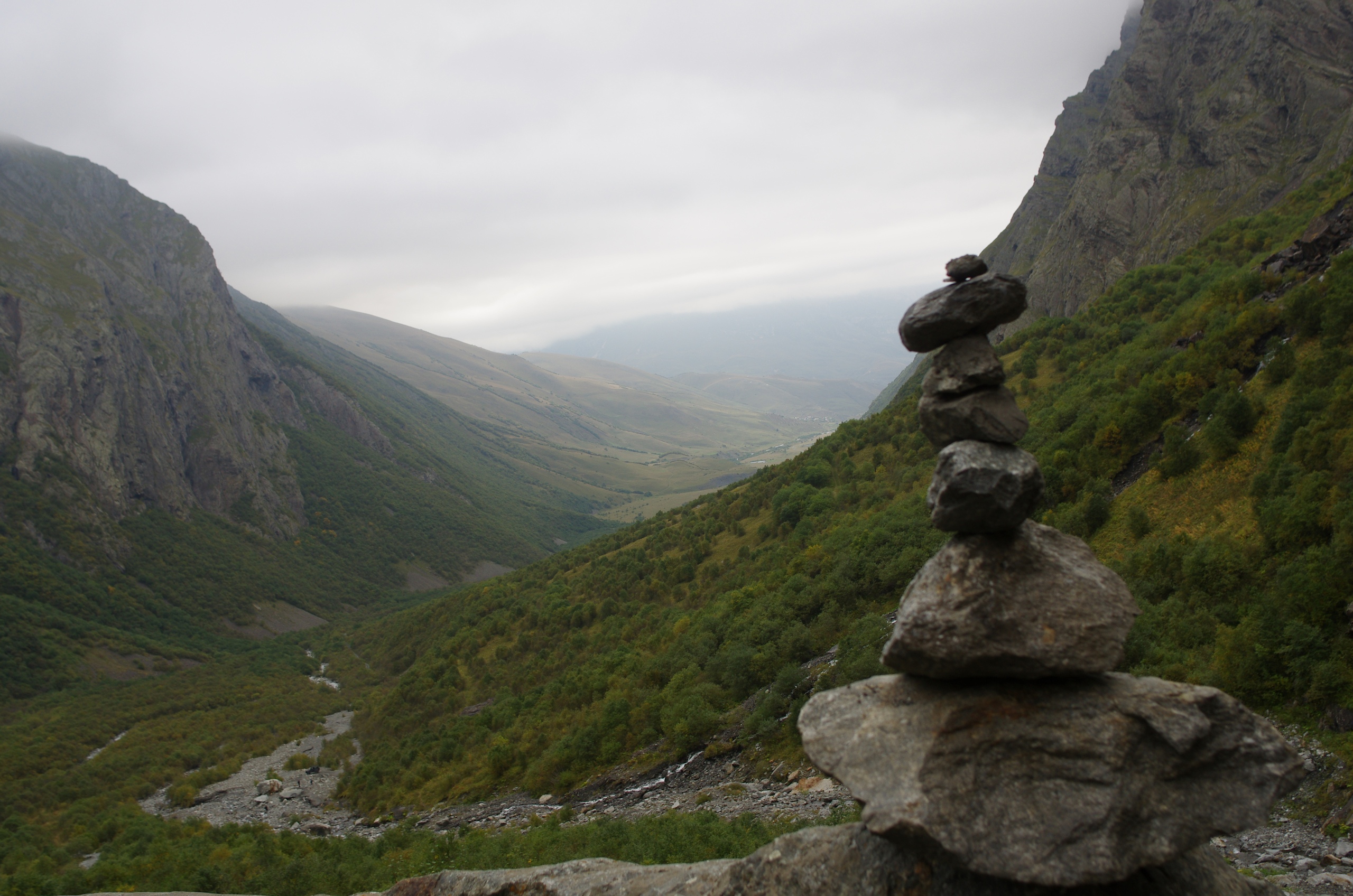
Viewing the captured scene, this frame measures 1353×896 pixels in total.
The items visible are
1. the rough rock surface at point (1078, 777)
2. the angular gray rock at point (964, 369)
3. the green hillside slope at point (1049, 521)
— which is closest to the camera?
the rough rock surface at point (1078, 777)

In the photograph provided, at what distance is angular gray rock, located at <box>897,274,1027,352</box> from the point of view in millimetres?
10336

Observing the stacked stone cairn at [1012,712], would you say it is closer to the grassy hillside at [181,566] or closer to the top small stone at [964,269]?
the top small stone at [964,269]

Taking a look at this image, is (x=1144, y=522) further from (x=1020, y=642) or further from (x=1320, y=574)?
(x=1020, y=642)

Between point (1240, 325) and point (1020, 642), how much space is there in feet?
96.5

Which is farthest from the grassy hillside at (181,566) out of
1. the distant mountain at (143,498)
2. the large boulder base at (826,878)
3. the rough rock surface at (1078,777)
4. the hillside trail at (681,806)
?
the rough rock surface at (1078,777)

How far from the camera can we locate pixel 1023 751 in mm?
8312

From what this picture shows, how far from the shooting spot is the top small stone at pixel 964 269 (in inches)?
423

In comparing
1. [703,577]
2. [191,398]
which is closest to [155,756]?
[703,577]

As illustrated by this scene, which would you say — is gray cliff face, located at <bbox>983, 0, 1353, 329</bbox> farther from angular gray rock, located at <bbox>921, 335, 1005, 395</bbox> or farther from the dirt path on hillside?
the dirt path on hillside

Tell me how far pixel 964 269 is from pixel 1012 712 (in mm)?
7104

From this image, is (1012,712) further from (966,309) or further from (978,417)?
(966,309)

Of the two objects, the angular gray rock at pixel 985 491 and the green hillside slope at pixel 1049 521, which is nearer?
the angular gray rock at pixel 985 491

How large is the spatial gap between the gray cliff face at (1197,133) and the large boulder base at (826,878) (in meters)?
95.8

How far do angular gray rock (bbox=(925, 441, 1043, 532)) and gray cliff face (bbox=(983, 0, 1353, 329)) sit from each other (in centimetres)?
9426
